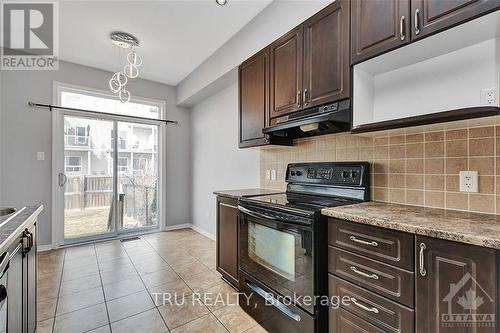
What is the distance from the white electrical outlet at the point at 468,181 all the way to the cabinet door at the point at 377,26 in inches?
32.2

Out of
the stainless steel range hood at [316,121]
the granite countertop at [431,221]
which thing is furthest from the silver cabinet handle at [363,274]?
the stainless steel range hood at [316,121]

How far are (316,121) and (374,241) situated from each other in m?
0.90

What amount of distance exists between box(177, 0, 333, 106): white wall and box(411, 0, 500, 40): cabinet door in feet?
2.88

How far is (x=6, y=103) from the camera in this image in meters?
3.19

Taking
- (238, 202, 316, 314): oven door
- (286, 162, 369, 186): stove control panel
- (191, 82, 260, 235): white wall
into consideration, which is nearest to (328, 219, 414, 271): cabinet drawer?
(238, 202, 316, 314): oven door

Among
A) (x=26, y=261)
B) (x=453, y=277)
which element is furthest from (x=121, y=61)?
(x=453, y=277)

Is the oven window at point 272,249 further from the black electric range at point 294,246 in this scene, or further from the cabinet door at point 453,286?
the cabinet door at point 453,286

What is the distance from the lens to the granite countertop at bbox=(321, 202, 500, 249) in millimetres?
901

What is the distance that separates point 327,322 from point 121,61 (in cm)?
419

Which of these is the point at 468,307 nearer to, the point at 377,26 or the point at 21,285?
the point at 377,26

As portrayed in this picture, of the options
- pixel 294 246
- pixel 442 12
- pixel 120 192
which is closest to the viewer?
pixel 442 12

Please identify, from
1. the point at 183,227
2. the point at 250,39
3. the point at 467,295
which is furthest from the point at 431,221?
the point at 183,227

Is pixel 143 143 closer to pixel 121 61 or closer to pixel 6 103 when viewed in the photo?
pixel 121 61

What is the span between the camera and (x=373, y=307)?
1.20 metres
